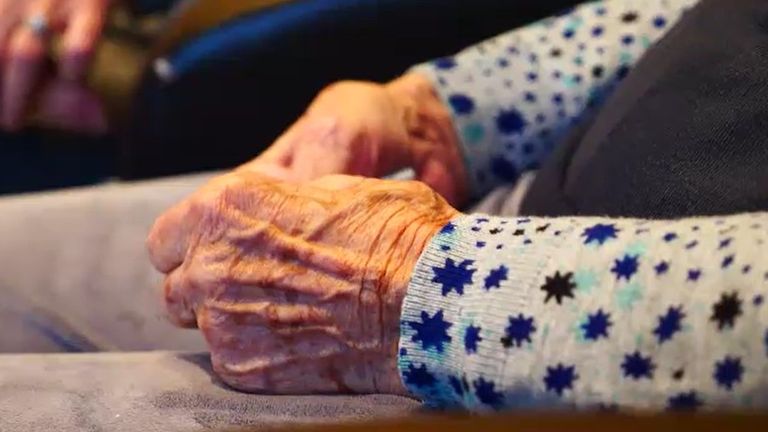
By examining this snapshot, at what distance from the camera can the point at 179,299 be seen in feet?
A: 2.18

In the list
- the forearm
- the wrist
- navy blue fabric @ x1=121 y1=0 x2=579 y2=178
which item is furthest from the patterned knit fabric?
navy blue fabric @ x1=121 y1=0 x2=579 y2=178

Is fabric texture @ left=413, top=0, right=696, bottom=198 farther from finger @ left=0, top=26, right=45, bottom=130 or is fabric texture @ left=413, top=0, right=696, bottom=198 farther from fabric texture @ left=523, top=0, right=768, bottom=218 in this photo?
finger @ left=0, top=26, right=45, bottom=130

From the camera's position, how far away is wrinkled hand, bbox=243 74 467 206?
77 cm

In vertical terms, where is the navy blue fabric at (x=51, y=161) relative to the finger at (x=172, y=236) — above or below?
below

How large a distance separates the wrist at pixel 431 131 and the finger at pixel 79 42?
44 centimetres

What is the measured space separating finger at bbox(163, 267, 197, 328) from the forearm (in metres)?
0.19

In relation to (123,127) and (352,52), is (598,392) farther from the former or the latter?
(123,127)

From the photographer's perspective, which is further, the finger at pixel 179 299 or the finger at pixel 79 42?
the finger at pixel 79 42

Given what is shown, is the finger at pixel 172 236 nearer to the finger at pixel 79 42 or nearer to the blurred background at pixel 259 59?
the blurred background at pixel 259 59

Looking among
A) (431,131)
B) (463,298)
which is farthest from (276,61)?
(463,298)

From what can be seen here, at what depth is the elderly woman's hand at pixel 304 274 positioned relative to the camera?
0.57 m

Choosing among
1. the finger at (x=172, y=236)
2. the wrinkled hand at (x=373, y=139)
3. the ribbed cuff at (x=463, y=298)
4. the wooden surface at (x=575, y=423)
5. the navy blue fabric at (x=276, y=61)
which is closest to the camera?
the wooden surface at (x=575, y=423)

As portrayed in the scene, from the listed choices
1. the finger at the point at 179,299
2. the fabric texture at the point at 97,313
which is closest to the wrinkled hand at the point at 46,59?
the fabric texture at the point at 97,313

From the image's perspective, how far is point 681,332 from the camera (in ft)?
1.44
